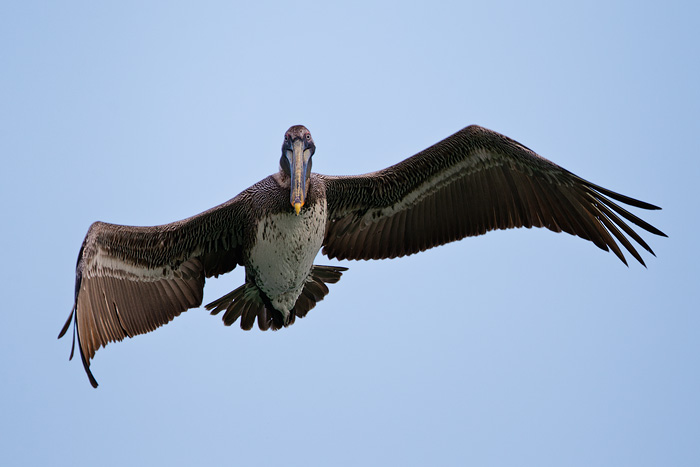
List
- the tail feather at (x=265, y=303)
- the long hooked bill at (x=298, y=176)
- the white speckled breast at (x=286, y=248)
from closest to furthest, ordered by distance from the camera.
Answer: the long hooked bill at (x=298, y=176), the white speckled breast at (x=286, y=248), the tail feather at (x=265, y=303)

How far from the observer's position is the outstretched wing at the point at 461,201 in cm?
933

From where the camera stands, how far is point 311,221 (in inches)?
355

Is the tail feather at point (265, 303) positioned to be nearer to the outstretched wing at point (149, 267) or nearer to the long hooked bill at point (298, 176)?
the outstretched wing at point (149, 267)

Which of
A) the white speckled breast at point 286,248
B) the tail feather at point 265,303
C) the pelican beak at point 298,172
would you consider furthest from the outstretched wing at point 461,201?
the pelican beak at point 298,172

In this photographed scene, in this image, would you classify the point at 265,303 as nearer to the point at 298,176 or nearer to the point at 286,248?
the point at 286,248

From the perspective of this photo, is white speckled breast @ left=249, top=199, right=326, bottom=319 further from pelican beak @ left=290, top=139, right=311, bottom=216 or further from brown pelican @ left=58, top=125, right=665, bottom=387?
pelican beak @ left=290, top=139, right=311, bottom=216

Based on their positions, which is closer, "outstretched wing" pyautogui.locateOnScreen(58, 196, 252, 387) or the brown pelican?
the brown pelican

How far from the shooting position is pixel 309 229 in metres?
9.03

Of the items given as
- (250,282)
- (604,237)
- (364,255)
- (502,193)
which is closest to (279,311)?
(250,282)

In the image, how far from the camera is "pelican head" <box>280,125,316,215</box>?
8555 mm

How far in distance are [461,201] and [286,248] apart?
197cm

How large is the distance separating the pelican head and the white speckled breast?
0.28 meters

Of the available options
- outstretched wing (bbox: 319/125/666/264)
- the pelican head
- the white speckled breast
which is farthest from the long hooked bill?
outstretched wing (bbox: 319/125/666/264)

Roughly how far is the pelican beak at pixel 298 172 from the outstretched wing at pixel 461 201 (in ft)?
2.82
